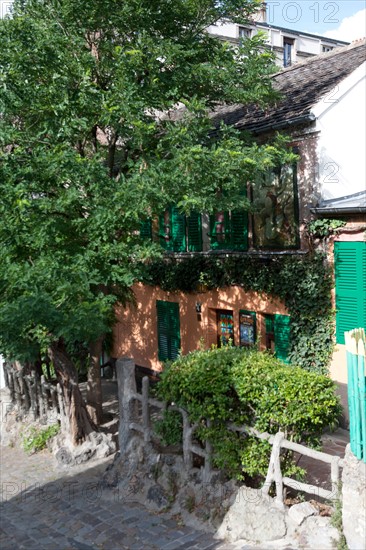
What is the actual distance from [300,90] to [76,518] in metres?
10.3

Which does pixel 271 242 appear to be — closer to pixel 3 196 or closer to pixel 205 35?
pixel 205 35

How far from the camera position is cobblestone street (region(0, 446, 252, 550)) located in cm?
766

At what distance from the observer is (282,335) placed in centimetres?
1232

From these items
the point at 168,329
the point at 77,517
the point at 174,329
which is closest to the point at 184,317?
the point at 174,329

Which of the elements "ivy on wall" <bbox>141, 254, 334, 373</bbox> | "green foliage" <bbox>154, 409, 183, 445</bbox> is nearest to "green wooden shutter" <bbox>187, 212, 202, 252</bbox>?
"ivy on wall" <bbox>141, 254, 334, 373</bbox>

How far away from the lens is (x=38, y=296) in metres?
8.67

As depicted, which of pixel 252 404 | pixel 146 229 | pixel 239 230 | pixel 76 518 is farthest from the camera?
pixel 146 229

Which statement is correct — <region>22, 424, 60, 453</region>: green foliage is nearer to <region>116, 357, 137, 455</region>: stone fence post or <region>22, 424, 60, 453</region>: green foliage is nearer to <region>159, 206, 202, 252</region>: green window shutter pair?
<region>116, 357, 137, 455</region>: stone fence post

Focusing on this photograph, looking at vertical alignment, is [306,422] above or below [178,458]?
above

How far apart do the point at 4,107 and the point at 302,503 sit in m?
7.65

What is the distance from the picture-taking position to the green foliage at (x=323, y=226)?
11.1 meters

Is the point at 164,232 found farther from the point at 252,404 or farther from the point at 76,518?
the point at 252,404

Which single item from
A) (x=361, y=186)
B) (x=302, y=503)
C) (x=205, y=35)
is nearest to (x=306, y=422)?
(x=302, y=503)

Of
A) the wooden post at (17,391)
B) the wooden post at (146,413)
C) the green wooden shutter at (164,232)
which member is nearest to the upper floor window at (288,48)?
the green wooden shutter at (164,232)
